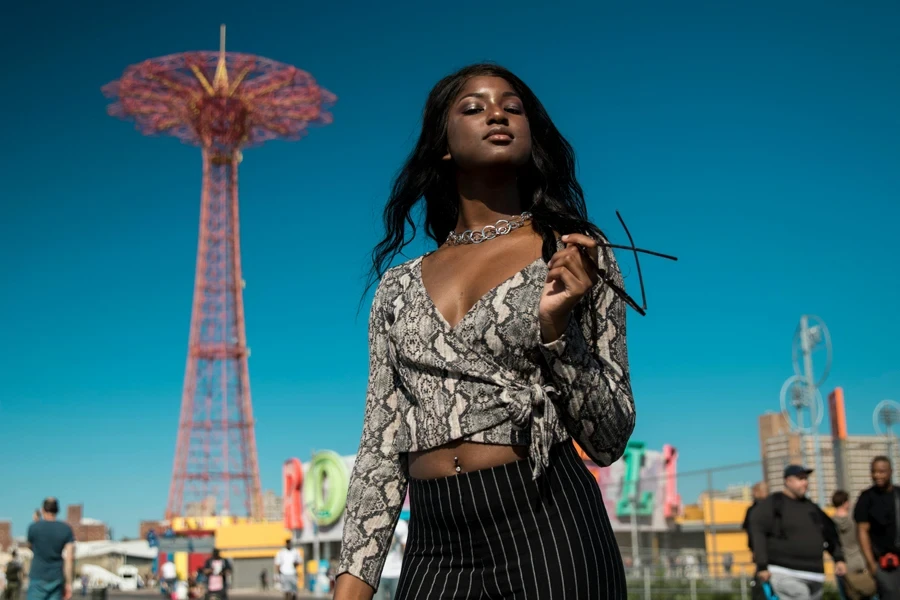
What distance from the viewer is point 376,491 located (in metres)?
2.47

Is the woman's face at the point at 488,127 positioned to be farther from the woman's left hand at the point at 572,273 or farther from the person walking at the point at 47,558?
the person walking at the point at 47,558

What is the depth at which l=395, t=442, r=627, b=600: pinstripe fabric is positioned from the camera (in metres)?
2.08

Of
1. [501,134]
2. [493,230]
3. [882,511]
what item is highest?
[501,134]

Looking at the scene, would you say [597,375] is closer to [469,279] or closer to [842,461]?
[469,279]

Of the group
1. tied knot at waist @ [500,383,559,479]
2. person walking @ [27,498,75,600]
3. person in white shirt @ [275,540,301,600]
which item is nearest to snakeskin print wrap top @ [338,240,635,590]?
tied knot at waist @ [500,383,559,479]


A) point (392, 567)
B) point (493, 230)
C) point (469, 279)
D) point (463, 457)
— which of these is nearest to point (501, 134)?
point (493, 230)

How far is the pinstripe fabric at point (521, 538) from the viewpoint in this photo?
2076 millimetres

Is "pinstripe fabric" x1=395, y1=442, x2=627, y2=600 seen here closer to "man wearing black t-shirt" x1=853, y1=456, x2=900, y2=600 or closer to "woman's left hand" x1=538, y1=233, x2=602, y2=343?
"woman's left hand" x1=538, y1=233, x2=602, y2=343

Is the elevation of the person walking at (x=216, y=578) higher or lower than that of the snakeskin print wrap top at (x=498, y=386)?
lower

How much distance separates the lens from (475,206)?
2.58 meters

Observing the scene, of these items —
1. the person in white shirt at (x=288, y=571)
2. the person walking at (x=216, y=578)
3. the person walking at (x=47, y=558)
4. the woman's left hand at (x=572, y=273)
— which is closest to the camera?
the woman's left hand at (x=572, y=273)

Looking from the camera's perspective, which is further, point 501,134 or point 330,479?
point 330,479

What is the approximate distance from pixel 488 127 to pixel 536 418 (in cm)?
73

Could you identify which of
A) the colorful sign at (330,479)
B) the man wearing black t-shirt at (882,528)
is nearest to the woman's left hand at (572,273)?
the man wearing black t-shirt at (882,528)
